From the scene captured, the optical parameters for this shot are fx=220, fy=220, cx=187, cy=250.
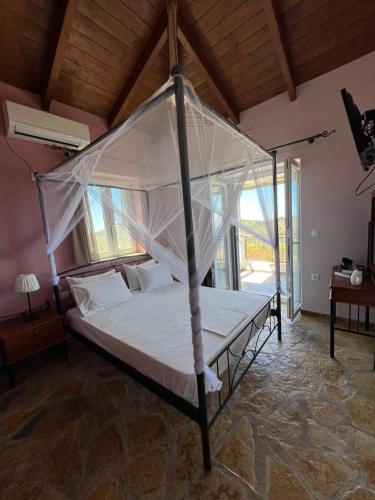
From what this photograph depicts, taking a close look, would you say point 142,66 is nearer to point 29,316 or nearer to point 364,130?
point 364,130

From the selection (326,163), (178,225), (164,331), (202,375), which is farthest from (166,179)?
(326,163)

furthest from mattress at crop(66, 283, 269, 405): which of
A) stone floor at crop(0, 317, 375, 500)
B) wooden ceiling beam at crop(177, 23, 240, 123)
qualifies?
wooden ceiling beam at crop(177, 23, 240, 123)

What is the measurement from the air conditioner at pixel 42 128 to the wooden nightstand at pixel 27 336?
6.57 feet

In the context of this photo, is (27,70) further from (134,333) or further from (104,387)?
(104,387)

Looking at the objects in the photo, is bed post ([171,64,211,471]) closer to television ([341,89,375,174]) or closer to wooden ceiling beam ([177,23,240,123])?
television ([341,89,375,174])

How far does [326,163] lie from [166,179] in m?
2.17

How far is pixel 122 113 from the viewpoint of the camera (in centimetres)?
313

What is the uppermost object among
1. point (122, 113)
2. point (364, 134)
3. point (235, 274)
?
point (122, 113)

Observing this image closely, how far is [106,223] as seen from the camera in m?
3.17

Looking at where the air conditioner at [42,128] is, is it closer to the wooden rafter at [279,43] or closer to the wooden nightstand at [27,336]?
the wooden nightstand at [27,336]

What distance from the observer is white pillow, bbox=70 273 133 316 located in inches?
98.9

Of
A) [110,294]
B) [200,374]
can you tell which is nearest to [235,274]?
[110,294]

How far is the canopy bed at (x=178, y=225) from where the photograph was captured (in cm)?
134

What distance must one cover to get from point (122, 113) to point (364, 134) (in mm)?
2895
